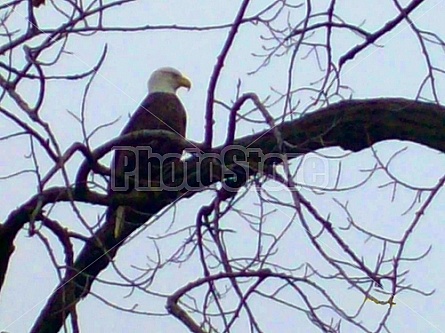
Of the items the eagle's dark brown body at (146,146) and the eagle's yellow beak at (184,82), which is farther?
the eagle's yellow beak at (184,82)

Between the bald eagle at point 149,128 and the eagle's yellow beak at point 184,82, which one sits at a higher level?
the eagle's yellow beak at point 184,82

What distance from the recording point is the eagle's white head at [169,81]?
20.2 feet

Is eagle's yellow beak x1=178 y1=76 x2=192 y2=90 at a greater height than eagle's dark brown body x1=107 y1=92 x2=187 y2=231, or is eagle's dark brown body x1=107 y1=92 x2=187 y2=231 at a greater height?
eagle's yellow beak x1=178 y1=76 x2=192 y2=90

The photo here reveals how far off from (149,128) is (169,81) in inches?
32.4

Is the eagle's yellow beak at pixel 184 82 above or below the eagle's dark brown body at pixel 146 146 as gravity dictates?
above

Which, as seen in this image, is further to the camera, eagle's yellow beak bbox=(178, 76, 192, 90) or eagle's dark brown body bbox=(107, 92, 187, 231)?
eagle's yellow beak bbox=(178, 76, 192, 90)

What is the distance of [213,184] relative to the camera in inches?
134

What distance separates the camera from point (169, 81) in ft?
20.3

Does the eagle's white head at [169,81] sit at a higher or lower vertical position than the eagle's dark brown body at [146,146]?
higher

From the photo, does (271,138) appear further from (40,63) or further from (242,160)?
(40,63)

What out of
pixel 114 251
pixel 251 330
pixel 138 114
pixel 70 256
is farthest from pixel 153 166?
pixel 251 330

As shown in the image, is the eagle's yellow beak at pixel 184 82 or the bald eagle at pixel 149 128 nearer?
the bald eagle at pixel 149 128

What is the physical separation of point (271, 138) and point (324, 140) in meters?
0.19

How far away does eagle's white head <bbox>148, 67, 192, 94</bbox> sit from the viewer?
6.15m
